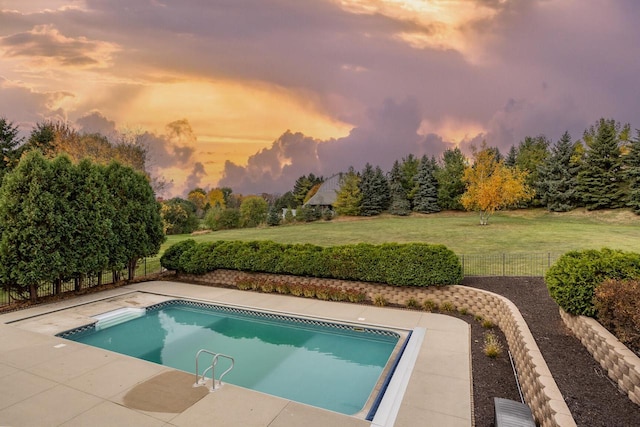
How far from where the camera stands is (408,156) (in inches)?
1925

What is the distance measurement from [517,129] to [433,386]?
4793 cm

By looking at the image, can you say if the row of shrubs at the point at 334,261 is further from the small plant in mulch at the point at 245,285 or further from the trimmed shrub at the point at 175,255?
the small plant in mulch at the point at 245,285

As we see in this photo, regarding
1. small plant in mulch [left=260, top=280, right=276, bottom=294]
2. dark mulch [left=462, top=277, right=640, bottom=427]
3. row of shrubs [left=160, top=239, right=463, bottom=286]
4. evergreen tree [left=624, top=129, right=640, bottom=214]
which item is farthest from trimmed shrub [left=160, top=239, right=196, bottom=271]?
evergreen tree [left=624, top=129, right=640, bottom=214]

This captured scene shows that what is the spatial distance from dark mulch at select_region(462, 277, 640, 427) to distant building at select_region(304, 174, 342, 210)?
4006 centimetres

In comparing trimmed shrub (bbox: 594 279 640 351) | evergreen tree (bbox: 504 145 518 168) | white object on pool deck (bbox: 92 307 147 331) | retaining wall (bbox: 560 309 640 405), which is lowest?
white object on pool deck (bbox: 92 307 147 331)

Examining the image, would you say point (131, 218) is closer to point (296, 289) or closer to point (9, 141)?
point (296, 289)

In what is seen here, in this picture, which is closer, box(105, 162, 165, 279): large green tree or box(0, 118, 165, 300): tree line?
box(0, 118, 165, 300): tree line

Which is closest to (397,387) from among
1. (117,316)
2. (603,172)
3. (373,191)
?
(117,316)

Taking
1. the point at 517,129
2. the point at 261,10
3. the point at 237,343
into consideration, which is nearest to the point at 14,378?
the point at 237,343

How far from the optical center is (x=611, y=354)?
5.16m

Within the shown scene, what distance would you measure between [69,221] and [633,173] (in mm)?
41450

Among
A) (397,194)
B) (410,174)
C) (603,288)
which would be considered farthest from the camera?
(410,174)

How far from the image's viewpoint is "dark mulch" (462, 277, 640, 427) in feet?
14.4

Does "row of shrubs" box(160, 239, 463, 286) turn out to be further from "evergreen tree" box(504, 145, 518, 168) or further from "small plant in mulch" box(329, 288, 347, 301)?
"evergreen tree" box(504, 145, 518, 168)
